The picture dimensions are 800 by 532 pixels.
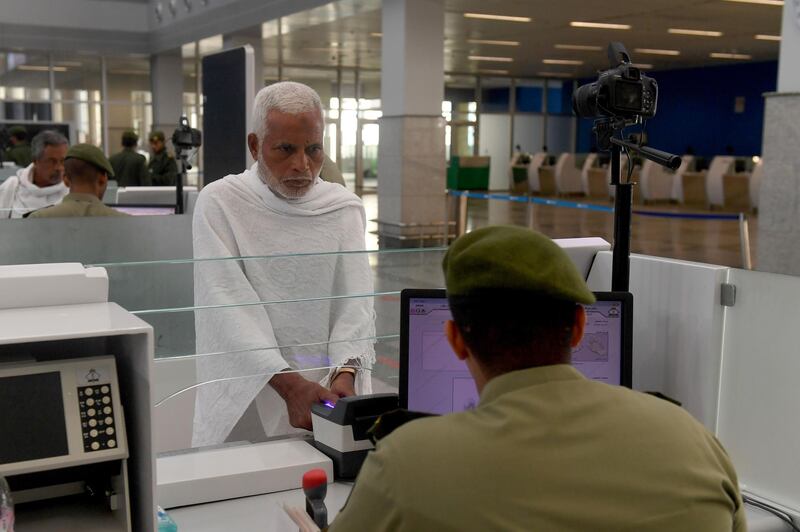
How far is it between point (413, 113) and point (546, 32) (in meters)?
5.66

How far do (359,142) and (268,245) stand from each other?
22.5 meters

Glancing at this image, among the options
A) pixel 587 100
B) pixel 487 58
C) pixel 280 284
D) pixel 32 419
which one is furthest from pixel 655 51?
pixel 32 419

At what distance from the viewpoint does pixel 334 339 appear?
2.26 metres

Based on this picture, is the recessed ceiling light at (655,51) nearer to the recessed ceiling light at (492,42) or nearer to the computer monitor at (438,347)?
the recessed ceiling light at (492,42)

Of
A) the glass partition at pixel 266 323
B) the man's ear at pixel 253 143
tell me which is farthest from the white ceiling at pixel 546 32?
the glass partition at pixel 266 323

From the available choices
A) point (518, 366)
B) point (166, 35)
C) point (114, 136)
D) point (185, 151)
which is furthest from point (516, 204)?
point (518, 366)

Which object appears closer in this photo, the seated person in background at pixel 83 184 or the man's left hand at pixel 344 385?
the man's left hand at pixel 344 385

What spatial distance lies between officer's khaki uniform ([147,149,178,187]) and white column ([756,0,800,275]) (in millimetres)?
5482

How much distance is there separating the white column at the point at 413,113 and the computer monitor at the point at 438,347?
33.9 ft

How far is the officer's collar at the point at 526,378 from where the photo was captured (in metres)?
1.09

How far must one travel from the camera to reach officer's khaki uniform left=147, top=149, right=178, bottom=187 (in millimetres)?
9125

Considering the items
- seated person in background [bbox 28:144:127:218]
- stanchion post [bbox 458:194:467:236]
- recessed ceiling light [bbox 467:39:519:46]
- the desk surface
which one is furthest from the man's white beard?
recessed ceiling light [bbox 467:39:519:46]

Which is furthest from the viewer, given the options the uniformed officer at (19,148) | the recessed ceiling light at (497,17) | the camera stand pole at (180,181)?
the recessed ceiling light at (497,17)

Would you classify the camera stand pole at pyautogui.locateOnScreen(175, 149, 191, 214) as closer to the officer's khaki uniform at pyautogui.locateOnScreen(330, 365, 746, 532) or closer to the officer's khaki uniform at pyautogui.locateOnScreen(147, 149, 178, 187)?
the officer's khaki uniform at pyautogui.locateOnScreen(147, 149, 178, 187)
